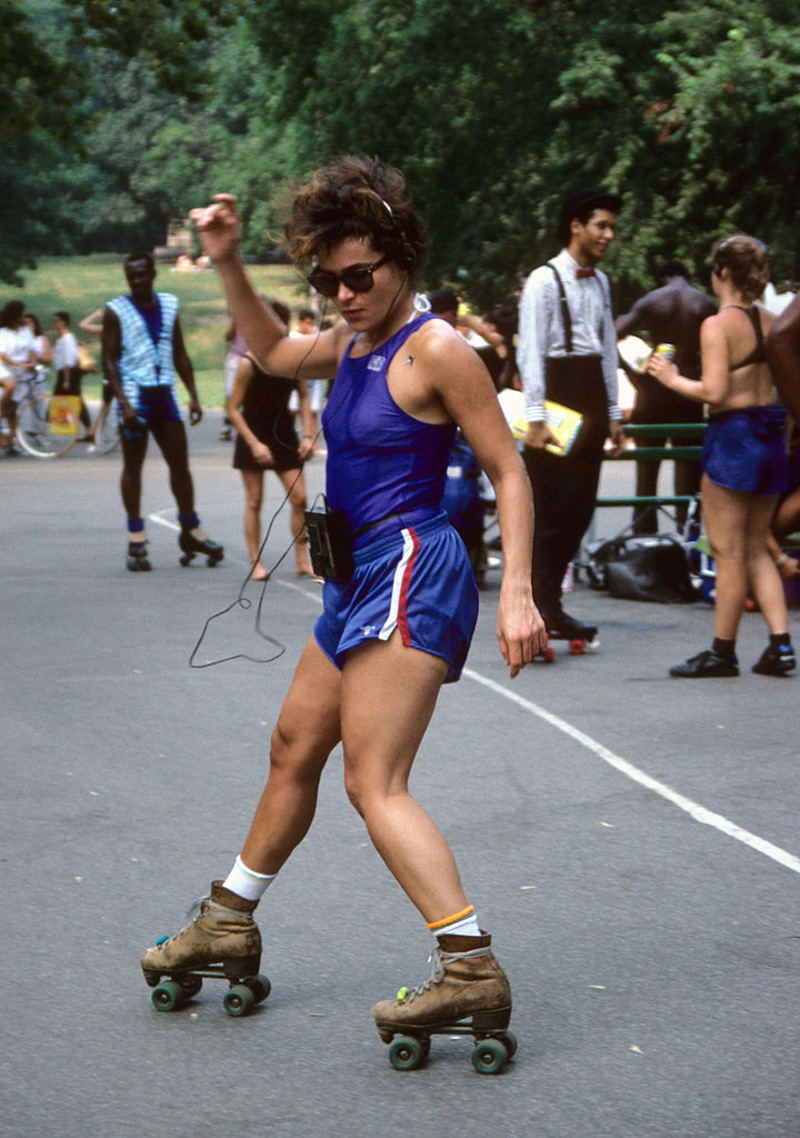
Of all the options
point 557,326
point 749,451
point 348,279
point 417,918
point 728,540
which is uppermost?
point 348,279

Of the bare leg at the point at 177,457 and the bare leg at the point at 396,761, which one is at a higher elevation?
the bare leg at the point at 396,761

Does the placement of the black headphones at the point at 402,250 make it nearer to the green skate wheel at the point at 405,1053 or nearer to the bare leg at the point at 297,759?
the bare leg at the point at 297,759

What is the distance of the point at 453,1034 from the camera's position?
3.67 meters

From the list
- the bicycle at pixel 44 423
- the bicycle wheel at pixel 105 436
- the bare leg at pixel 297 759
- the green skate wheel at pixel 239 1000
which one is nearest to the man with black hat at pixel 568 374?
the bare leg at pixel 297 759

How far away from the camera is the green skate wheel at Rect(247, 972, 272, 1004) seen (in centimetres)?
398

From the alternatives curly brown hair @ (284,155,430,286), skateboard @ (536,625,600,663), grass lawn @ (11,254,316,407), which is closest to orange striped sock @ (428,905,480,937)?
curly brown hair @ (284,155,430,286)

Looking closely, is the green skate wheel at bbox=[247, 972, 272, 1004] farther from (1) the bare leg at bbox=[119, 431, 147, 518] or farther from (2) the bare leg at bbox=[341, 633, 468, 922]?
(1) the bare leg at bbox=[119, 431, 147, 518]

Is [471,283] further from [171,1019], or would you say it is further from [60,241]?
[60,241]

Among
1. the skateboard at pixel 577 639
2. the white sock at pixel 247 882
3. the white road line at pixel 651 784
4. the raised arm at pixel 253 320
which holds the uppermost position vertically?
the raised arm at pixel 253 320

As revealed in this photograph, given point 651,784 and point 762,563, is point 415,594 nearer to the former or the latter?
point 651,784

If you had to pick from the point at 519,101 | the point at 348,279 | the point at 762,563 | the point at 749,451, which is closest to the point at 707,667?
the point at 762,563

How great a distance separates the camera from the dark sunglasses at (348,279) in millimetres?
3629

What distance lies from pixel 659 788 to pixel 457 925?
8.40 feet

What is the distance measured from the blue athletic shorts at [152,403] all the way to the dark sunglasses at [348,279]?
8.34 metres
